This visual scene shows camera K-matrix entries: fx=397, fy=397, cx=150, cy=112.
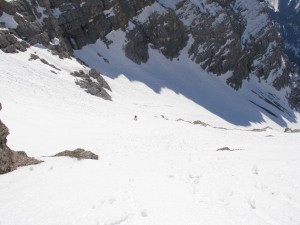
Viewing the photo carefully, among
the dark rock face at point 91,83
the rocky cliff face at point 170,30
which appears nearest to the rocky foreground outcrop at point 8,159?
the dark rock face at point 91,83

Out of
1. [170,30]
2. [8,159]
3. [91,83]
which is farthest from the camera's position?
[170,30]

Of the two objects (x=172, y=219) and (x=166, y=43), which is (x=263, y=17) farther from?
(x=172, y=219)

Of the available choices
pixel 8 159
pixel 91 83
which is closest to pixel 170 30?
pixel 91 83

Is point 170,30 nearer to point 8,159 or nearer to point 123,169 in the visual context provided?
point 123,169

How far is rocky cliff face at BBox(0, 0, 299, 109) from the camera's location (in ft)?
242

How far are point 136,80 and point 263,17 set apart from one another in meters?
83.5

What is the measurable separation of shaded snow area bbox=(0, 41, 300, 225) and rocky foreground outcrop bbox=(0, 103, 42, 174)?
64 cm

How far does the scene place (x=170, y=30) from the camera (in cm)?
11356

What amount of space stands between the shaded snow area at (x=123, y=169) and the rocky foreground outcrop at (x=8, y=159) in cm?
64

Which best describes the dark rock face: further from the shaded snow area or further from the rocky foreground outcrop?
the rocky foreground outcrop

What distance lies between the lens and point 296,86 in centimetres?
17850

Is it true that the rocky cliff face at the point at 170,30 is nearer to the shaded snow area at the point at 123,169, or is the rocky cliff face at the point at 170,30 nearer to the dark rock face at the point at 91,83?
the dark rock face at the point at 91,83

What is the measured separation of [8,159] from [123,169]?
172 inches

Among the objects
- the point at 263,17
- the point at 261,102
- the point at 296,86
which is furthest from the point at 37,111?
the point at 296,86
